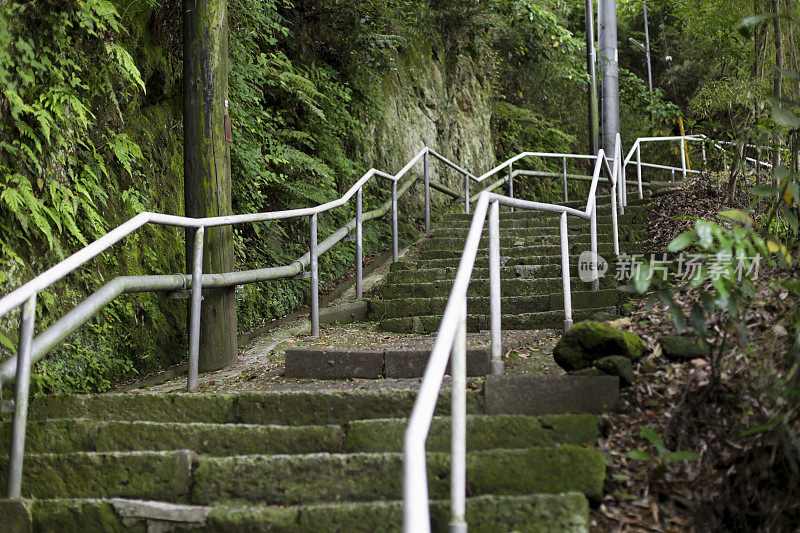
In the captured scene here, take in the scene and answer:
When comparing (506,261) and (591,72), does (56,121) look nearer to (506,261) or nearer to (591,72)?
(506,261)

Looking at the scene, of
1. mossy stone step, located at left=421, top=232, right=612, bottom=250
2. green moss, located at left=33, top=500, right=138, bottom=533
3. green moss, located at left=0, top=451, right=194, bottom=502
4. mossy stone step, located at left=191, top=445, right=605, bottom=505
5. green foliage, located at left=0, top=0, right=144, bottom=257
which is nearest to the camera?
mossy stone step, located at left=191, top=445, right=605, bottom=505

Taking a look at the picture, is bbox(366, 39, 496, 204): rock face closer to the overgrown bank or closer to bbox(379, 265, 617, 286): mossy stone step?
the overgrown bank

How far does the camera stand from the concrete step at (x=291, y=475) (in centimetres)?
271

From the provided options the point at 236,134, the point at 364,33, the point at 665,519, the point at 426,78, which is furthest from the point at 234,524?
the point at 426,78

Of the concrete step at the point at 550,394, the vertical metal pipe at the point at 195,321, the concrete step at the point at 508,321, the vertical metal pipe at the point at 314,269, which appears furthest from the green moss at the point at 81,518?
the concrete step at the point at 508,321

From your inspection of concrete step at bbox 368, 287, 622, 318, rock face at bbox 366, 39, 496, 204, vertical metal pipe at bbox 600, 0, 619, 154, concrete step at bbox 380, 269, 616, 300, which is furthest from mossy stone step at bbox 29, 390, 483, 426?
vertical metal pipe at bbox 600, 0, 619, 154

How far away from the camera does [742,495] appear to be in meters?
2.55

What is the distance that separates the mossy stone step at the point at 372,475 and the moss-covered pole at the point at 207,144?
6.91 ft

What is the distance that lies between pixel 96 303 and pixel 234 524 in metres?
1.65

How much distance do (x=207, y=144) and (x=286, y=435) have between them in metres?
2.50

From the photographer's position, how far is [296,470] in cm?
288

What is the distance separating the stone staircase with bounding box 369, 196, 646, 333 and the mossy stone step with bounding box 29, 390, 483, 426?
219cm

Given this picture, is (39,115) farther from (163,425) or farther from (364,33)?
(364,33)

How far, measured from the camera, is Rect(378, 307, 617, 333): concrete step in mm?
5367
